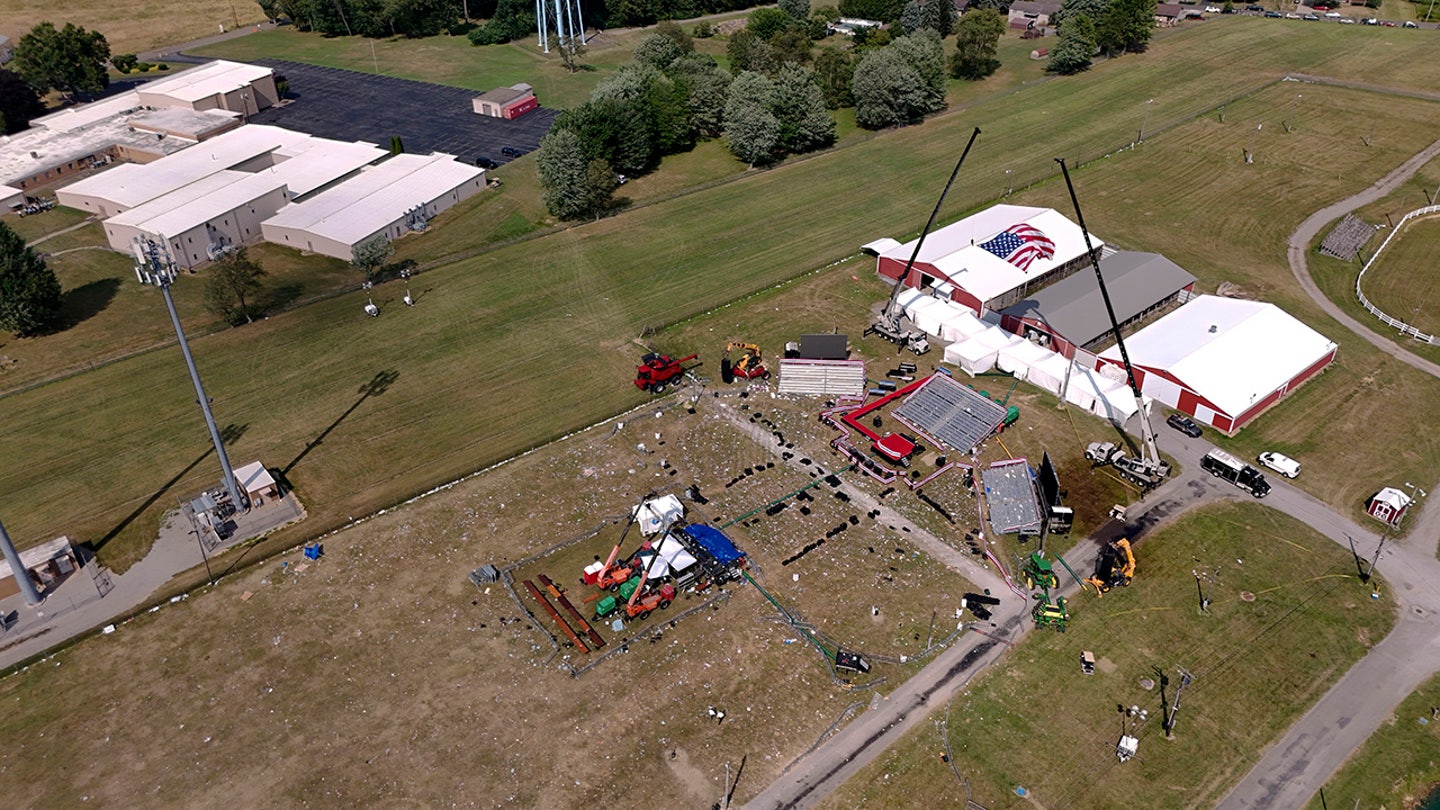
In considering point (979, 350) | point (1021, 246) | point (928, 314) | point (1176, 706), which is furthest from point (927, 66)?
point (1176, 706)

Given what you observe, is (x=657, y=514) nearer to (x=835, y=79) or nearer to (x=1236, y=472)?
(x=1236, y=472)

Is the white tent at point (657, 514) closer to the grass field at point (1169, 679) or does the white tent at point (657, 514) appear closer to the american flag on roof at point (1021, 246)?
the grass field at point (1169, 679)

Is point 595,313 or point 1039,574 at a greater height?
point 595,313

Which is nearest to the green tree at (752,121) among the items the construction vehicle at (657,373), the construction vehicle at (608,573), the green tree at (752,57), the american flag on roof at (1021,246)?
the green tree at (752,57)

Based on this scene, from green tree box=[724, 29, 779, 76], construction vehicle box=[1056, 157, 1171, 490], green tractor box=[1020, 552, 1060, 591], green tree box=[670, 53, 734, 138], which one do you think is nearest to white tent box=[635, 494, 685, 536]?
green tractor box=[1020, 552, 1060, 591]

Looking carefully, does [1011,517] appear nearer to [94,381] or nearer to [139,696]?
[139,696]
